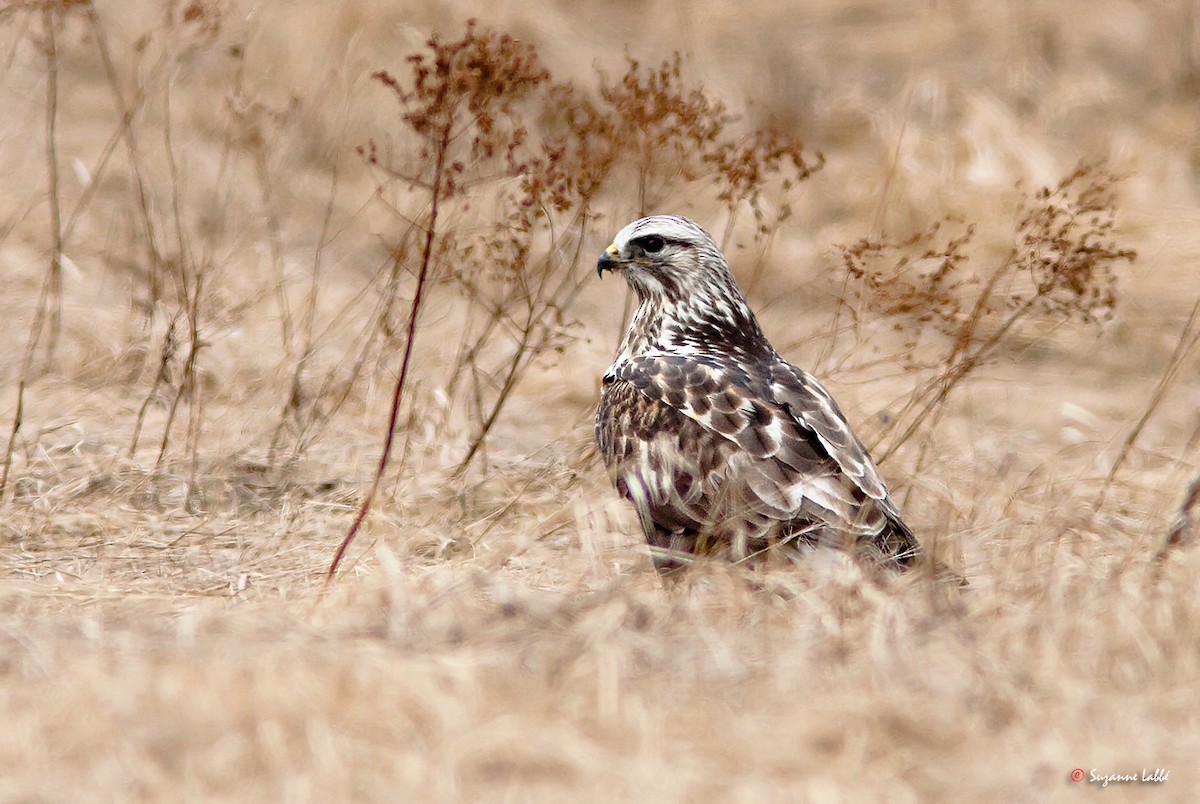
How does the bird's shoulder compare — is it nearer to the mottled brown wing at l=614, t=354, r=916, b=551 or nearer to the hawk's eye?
the mottled brown wing at l=614, t=354, r=916, b=551

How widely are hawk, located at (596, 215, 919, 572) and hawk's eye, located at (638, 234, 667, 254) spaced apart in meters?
0.42

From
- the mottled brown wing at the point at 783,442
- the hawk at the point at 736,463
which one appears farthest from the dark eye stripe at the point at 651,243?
the mottled brown wing at the point at 783,442

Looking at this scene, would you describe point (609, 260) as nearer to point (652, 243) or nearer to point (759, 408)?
point (652, 243)

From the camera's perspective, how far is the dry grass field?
297 cm

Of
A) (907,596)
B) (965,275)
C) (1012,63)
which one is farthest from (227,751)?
(1012,63)

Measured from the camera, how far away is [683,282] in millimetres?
5027

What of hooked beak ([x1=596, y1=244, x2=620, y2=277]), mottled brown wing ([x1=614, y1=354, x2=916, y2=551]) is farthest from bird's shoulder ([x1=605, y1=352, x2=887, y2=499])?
hooked beak ([x1=596, y1=244, x2=620, y2=277])

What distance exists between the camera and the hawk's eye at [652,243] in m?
5.00

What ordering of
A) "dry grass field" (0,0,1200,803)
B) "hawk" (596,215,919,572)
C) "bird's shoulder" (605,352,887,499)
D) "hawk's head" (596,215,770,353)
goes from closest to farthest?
1. "dry grass field" (0,0,1200,803)
2. "hawk" (596,215,919,572)
3. "bird's shoulder" (605,352,887,499)
4. "hawk's head" (596,215,770,353)

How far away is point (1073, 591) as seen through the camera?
3645 mm

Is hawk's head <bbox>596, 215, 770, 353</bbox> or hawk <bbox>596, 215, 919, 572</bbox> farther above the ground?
hawk's head <bbox>596, 215, 770, 353</bbox>

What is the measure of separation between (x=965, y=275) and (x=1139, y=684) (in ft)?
17.1

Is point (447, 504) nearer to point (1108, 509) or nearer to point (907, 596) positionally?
point (907, 596)

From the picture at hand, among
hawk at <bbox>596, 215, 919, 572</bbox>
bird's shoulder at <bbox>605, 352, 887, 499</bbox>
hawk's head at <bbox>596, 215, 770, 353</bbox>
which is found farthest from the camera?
hawk's head at <bbox>596, 215, 770, 353</bbox>
